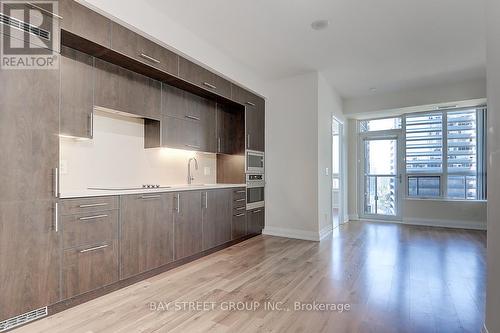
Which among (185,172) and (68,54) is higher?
(68,54)

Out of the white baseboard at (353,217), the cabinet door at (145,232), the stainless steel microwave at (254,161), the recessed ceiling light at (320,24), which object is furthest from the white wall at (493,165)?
the white baseboard at (353,217)

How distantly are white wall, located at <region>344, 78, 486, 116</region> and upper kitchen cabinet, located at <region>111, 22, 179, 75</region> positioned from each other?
4.69 m

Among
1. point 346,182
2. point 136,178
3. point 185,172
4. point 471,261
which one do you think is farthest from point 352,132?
point 136,178

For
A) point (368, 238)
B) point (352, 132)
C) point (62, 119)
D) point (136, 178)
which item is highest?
point (352, 132)

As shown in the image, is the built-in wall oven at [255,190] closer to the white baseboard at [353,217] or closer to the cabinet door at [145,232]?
the cabinet door at [145,232]

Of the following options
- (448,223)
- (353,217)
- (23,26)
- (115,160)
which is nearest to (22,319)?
(115,160)

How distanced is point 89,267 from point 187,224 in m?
1.21

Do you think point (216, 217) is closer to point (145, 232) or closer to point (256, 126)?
point (145, 232)

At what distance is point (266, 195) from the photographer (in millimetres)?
5141

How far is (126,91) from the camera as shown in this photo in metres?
2.97

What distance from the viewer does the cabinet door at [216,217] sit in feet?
12.0

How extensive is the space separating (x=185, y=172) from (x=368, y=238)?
3377 millimetres

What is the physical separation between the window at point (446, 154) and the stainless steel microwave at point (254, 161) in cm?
364

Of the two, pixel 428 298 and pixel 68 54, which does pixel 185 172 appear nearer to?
pixel 68 54
